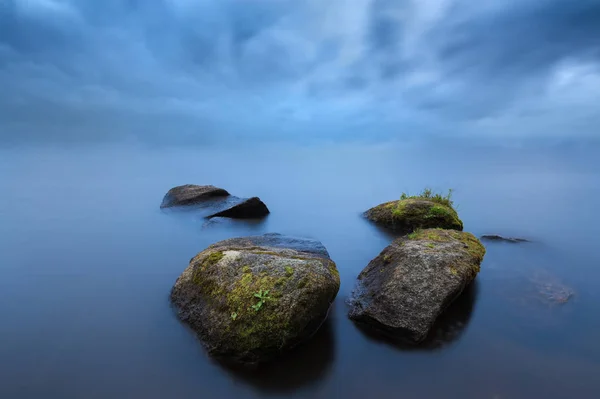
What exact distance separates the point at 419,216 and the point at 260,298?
1070 cm

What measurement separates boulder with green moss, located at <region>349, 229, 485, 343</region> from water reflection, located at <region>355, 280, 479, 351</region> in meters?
0.13

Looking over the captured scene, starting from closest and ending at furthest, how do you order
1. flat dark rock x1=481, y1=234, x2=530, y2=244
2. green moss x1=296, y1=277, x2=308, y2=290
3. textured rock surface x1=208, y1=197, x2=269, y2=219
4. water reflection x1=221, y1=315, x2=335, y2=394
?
1. water reflection x1=221, y1=315, x2=335, y2=394
2. green moss x1=296, y1=277, x2=308, y2=290
3. flat dark rock x1=481, y1=234, x2=530, y2=244
4. textured rock surface x1=208, y1=197, x2=269, y2=219

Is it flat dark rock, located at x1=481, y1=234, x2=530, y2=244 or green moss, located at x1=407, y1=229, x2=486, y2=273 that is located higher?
green moss, located at x1=407, y1=229, x2=486, y2=273

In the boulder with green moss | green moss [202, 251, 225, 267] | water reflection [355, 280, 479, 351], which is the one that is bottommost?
water reflection [355, 280, 479, 351]

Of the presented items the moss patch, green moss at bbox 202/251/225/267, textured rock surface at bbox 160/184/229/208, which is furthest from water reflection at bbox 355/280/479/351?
textured rock surface at bbox 160/184/229/208

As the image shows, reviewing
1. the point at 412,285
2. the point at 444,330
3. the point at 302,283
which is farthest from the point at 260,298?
the point at 444,330

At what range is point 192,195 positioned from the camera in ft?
73.6

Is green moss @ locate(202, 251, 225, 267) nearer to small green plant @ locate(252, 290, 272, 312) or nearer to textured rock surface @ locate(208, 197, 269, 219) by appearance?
small green plant @ locate(252, 290, 272, 312)

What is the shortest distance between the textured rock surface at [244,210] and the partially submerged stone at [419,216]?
7.03 metres

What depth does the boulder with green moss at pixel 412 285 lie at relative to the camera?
829 centimetres

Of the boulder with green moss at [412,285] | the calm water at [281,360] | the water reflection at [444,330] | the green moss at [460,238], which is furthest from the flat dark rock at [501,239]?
the water reflection at [444,330]

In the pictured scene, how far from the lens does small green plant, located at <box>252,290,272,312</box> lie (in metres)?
7.44

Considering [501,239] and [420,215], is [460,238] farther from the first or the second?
[501,239]

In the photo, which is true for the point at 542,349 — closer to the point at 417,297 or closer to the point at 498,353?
the point at 498,353
